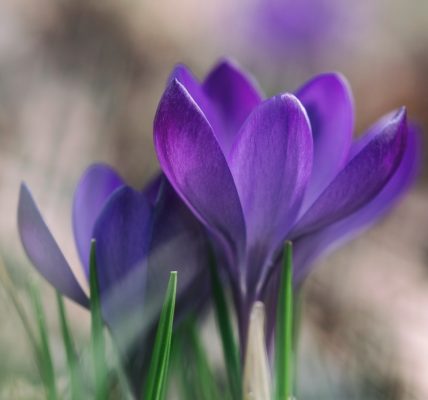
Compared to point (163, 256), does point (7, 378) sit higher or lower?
lower

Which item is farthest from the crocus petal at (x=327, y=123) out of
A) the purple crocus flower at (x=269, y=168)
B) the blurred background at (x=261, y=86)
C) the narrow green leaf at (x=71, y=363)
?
the blurred background at (x=261, y=86)

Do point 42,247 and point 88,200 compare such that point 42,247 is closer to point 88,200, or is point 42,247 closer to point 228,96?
point 88,200

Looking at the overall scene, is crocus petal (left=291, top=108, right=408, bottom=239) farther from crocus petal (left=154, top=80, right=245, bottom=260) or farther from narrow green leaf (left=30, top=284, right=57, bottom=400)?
narrow green leaf (left=30, top=284, right=57, bottom=400)

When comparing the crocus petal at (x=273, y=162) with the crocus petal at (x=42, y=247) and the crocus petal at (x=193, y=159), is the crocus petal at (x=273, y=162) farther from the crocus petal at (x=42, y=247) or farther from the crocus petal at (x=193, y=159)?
the crocus petal at (x=42, y=247)

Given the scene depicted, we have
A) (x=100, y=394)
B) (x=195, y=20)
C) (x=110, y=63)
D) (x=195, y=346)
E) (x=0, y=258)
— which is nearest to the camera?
(x=100, y=394)

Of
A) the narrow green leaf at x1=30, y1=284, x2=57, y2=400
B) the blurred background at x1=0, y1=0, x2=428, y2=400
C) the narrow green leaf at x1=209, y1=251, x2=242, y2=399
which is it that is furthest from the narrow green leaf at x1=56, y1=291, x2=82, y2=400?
the blurred background at x1=0, y1=0, x2=428, y2=400

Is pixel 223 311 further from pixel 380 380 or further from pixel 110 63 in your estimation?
pixel 110 63

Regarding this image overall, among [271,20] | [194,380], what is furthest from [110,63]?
[194,380]
